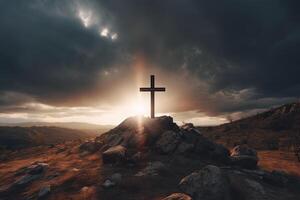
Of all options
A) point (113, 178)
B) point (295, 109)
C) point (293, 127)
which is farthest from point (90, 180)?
point (295, 109)

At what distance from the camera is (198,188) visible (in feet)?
72.3

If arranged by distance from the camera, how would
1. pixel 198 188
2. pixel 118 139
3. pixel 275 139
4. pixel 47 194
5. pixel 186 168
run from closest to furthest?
pixel 198 188, pixel 47 194, pixel 186 168, pixel 118 139, pixel 275 139

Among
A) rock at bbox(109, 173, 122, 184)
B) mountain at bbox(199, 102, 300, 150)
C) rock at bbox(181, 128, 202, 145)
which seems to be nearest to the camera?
rock at bbox(109, 173, 122, 184)

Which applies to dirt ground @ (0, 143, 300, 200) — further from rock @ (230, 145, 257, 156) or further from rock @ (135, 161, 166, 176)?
rock @ (230, 145, 257, 156)

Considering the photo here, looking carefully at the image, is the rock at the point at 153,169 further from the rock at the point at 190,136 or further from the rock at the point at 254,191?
the rock at the point at 254,191

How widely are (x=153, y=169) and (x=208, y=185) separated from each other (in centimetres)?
700

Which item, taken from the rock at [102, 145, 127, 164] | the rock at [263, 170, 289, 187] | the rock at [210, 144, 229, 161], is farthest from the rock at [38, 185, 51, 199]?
the rock at [263, 170, 289, 187]

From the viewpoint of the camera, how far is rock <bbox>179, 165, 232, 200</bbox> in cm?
2153

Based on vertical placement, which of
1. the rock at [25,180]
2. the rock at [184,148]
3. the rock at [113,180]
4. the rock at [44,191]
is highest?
the rock at [184,148]

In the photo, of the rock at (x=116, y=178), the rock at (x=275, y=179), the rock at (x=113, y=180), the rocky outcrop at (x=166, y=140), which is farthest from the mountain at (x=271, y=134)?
the rock at (x=113, y=180)

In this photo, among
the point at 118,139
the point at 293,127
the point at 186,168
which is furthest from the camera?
the point at 293,127

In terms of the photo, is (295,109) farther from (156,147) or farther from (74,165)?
(74,165)

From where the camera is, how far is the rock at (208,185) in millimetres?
21530

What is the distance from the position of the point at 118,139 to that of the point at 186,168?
1237 cm
